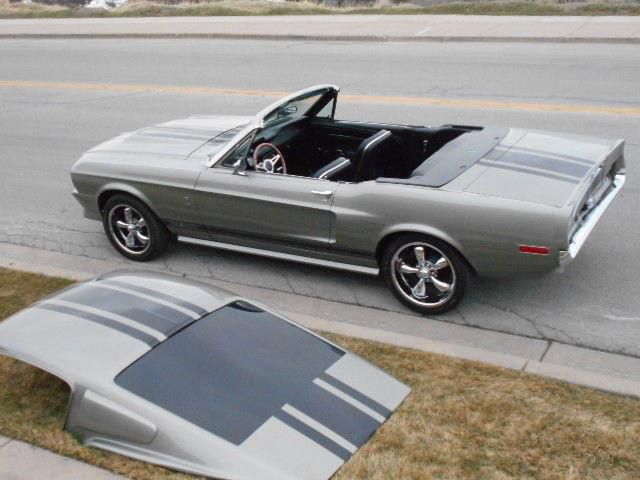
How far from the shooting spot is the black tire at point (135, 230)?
7.75 metres

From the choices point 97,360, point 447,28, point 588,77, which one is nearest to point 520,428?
point 97,360

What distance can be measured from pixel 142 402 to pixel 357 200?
9.07 feet

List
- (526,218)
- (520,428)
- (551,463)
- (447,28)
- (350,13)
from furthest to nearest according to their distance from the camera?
(350,13) → (447,28) → (526,218) → (520,428) → (551,463)

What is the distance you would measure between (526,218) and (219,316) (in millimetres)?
2275

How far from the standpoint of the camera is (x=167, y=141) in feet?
26.5

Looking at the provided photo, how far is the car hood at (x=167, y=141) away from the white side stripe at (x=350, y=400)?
3.50m

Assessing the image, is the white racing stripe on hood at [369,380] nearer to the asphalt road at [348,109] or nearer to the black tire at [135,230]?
the asphalt road at [348,109]

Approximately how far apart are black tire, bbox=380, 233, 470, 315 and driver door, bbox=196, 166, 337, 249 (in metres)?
0.59

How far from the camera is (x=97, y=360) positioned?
15.0 ft

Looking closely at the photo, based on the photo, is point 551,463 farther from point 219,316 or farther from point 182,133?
point 182,133

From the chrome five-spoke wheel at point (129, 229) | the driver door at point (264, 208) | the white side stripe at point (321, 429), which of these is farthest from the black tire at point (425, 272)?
the chrome five-spoke wheel at point (129, 229)

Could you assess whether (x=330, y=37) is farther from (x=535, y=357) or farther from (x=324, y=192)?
(x=535, y=357)

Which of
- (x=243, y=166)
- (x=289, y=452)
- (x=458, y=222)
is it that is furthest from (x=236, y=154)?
(x=289, y=452)

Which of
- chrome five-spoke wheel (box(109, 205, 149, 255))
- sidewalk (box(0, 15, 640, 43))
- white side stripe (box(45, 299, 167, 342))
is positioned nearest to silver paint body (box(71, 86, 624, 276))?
chrome five-spoke wheel (box(109, 205, 149, 255))
